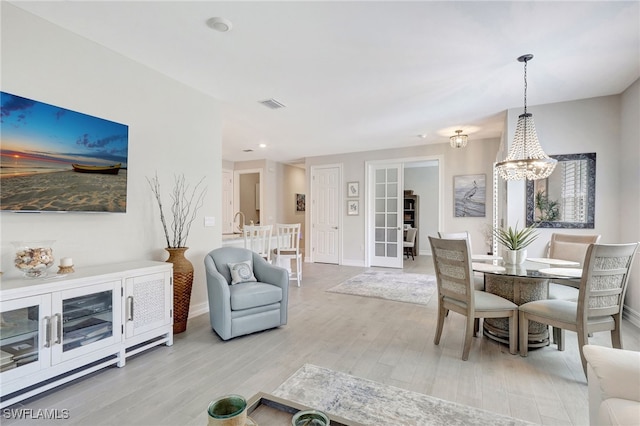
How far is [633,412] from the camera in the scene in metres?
0.99

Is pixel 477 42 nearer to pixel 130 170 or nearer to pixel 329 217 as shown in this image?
pixel 130 170

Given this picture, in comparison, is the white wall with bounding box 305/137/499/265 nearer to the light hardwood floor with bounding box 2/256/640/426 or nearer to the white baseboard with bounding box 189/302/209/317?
the light hardwood floor with bounding box 2/256/640/426

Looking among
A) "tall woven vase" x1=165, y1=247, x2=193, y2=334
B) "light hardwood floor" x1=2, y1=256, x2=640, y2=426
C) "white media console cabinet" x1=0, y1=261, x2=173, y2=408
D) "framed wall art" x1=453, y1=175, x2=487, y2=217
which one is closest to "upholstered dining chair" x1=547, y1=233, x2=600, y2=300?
"light hardwood floor" x1=2, y1=256, x2=640, y2=426

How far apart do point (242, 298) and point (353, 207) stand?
4.54 metres

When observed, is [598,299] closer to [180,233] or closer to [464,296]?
[464,296]

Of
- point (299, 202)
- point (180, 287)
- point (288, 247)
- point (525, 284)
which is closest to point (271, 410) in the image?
point (180, 287)

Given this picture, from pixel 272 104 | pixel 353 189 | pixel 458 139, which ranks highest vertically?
pixel 272 104

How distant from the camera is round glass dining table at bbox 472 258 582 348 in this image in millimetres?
2443

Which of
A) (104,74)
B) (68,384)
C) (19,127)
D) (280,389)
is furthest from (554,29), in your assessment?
(68,384)

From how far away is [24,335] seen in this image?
5.99 feet

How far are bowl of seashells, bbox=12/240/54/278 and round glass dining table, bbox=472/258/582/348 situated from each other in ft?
10.6

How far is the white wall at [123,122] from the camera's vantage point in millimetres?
2125

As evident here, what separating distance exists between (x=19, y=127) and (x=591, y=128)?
5.72m

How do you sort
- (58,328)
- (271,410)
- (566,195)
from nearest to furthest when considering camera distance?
(271,410) < (58,328) < (566,195)
